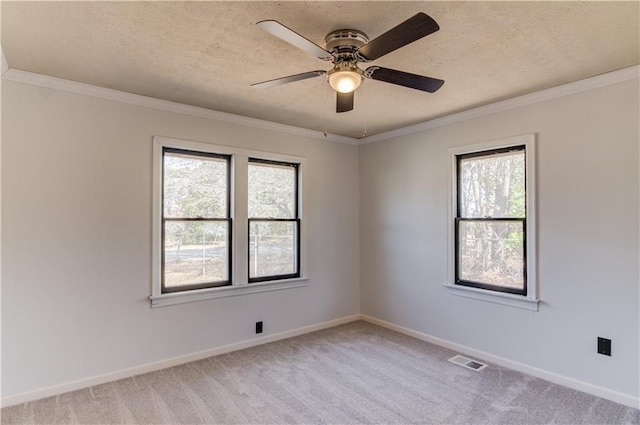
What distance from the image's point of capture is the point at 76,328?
299 centimetres

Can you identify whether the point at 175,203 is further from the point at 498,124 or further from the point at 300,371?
the point at 498,124

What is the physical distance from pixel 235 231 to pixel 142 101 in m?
1.53

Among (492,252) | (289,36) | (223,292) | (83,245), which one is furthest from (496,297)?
(83,245)

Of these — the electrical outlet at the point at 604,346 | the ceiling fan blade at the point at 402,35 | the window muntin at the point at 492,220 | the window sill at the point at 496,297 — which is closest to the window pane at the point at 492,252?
the window muntin at the point at 492,220

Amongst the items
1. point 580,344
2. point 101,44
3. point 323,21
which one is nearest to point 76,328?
point 101,44

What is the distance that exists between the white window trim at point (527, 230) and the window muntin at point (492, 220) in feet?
0.17

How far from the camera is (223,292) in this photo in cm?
380

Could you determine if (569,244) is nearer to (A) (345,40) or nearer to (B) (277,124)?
A: (A) (345,40)

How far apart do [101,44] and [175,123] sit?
47.6 inches

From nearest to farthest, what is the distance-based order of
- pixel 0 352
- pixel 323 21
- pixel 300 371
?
pixel 323 21 < pixel 0 352 < pixel 300 371

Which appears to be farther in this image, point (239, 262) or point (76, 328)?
point (239, 262)

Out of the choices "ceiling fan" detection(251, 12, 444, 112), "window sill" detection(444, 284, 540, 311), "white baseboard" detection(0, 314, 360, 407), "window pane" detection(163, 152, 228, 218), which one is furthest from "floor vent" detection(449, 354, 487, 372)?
"window pane" detection(163, 152, 228, 218)

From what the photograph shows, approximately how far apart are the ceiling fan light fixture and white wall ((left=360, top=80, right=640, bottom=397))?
2.02m

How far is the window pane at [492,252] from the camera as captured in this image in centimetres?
343
